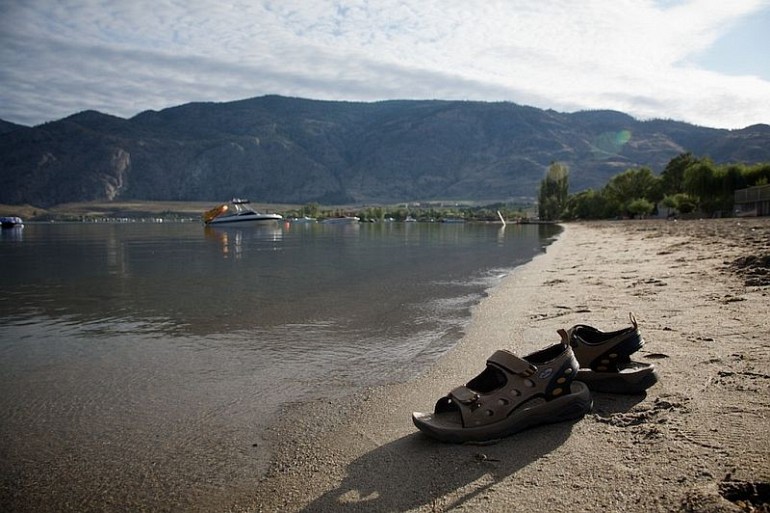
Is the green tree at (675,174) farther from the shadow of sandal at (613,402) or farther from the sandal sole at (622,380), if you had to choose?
the shadow of sandal at (613,402)

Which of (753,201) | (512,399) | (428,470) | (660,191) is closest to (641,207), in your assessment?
(660,191)

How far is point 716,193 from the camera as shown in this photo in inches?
3201

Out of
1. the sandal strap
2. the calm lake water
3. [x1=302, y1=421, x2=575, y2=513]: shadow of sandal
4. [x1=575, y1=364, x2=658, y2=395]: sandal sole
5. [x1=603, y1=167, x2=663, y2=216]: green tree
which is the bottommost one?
the calm lake water

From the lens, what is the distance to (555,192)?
138625mm

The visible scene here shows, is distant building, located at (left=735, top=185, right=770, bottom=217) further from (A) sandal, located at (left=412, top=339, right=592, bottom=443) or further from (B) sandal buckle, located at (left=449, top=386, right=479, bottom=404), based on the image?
(B) sandal buckle, located at (left=449, top=386, right=479, bottom=404)

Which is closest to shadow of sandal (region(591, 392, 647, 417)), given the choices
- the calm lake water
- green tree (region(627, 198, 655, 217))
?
the calm lake water

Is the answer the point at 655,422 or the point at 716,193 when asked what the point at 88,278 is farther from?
the point at 716,193

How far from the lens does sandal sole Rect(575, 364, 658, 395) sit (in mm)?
5625

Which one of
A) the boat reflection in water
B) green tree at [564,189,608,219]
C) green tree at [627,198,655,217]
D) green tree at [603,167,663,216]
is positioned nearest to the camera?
the boat reflection in water

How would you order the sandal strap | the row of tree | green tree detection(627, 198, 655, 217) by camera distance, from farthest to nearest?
green tree detection(627, 198, 655, 217) < the row of tree < the sandal strap

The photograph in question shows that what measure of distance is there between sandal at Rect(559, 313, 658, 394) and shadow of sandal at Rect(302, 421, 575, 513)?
861 mm

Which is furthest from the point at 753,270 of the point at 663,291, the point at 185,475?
the point at 185,475

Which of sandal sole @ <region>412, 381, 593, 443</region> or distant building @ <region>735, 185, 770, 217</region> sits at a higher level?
distant building @ <region>735, 185, 770, 217</region>

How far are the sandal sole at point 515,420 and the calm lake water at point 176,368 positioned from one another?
5.44 ft
